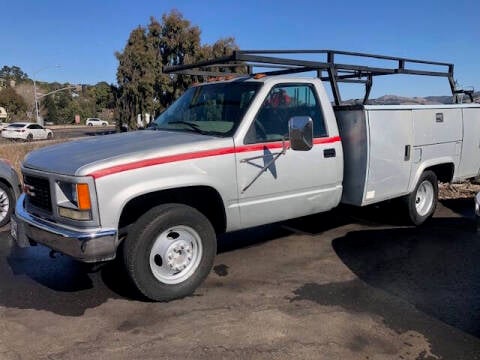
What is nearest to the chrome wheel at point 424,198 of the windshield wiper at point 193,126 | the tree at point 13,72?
the windshield wiper at point 193,126

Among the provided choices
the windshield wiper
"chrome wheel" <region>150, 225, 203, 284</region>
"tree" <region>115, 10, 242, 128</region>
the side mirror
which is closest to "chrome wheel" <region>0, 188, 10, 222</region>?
the windshield wiper

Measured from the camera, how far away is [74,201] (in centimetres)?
387

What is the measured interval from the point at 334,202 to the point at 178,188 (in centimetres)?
203

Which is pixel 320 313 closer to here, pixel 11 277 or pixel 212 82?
pixel 212 82

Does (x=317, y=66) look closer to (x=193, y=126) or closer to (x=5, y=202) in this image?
(x=193, y=126)

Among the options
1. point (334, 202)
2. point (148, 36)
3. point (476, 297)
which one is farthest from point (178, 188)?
point (148, 36)

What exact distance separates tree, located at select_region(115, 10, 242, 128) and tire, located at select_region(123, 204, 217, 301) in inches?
965

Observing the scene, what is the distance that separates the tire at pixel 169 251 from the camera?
4020mm

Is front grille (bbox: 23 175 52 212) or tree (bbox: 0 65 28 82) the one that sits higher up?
tree (bbox: 0 65 28 82)

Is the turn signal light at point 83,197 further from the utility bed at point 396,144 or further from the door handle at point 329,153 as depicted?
the utility bed at point 396,144

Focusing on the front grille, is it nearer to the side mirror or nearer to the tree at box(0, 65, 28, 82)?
the side mirror

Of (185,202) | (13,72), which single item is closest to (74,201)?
(185,202)

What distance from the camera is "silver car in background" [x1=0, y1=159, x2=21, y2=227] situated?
7.06m

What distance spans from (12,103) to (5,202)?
7184 centimetres
